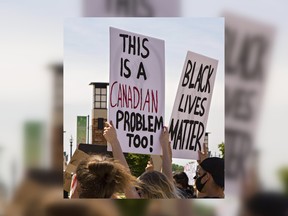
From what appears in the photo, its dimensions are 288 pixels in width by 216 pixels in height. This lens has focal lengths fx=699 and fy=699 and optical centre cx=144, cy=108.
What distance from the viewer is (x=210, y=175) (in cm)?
268

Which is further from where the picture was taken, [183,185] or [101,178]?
[183,185]

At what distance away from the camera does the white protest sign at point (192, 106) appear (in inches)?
104

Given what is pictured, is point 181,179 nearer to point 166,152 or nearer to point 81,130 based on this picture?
point 166,152

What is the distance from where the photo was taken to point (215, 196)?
2.67 meters

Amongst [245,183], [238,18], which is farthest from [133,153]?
[238,18]

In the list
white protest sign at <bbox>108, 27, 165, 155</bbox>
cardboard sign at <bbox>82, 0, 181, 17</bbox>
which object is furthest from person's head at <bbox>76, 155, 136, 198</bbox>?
cardboard sign at <bbox>82, 0, 181, 17</bbox>

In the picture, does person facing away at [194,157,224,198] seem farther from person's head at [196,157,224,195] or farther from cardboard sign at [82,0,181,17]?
cardboard sign at [82,0,181,17]

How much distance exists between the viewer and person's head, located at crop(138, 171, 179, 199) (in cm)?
250

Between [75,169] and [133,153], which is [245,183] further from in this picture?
[75,169]

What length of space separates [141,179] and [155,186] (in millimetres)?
61

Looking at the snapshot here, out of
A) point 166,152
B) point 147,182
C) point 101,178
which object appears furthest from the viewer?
point 166,152

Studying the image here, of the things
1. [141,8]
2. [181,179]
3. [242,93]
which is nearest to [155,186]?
[181,179]

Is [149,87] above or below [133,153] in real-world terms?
above

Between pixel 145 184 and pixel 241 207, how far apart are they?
0.43 meters
